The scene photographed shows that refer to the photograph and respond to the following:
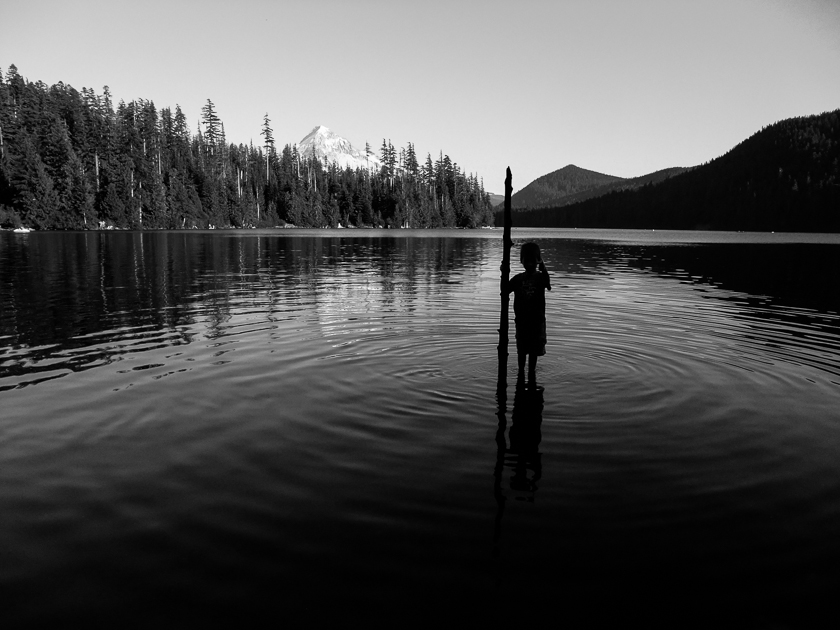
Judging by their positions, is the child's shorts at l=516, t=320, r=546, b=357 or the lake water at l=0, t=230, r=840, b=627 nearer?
the lake water at l=0, t=230, r=840, b=627

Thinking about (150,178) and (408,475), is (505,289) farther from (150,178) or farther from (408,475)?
(150,178)

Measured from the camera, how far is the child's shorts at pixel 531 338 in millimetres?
11430

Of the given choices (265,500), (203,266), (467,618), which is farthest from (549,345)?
(203,266)

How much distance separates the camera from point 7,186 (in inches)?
3925

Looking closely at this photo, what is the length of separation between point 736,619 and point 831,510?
2919 mm

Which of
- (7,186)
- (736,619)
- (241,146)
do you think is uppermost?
(241,146)

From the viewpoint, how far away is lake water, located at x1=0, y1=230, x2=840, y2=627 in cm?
521

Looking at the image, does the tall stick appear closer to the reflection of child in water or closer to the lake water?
the reflection of child in water

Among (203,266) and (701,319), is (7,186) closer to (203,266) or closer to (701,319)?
(203,266)

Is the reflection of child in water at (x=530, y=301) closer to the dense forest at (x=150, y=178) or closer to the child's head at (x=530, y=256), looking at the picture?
the child's head at (x=530, y=256)

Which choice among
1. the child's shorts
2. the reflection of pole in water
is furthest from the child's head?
the reflection of pole in water

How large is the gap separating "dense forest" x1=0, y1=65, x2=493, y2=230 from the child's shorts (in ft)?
350

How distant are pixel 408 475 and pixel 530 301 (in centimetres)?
496

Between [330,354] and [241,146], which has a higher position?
[241,146]
